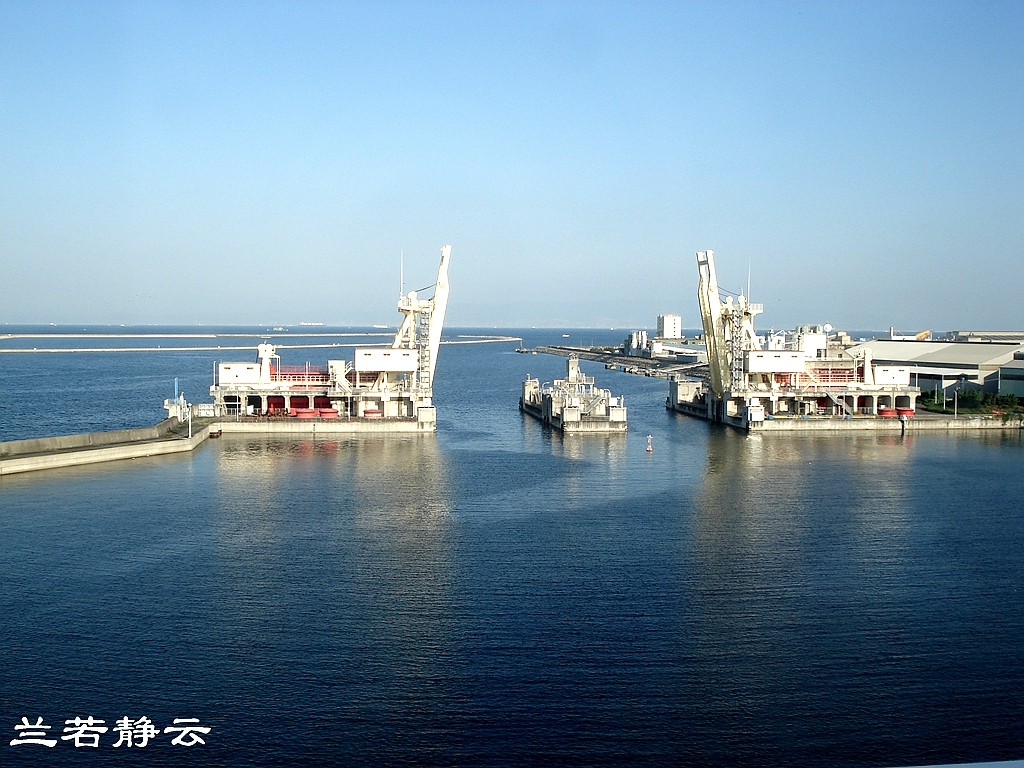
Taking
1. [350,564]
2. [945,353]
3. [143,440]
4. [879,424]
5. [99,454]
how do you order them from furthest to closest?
[945,353] → [879,424] → [143,440] → [99,454] → [350,564]

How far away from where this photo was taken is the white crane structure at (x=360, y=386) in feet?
118

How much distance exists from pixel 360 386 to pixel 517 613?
911 inches

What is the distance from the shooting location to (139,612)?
46.2ft

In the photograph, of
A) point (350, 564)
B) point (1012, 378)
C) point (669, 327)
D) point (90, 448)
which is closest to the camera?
point (350, 564)

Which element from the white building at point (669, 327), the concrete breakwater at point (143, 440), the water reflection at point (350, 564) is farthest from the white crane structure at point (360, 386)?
the white building at point (669, 327)

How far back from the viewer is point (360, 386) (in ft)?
120

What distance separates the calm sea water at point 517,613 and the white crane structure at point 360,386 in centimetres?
827

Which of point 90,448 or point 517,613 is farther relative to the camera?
point 90,448

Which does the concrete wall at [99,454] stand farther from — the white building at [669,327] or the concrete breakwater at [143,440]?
the white building at [669,327]

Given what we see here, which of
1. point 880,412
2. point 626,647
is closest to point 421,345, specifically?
point 880,412

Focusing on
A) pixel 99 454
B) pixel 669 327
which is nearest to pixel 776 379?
pixel 99 454

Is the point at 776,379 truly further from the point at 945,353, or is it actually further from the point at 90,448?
the point at 90,448

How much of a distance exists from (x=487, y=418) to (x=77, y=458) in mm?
19370

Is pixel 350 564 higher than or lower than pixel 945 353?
lower
